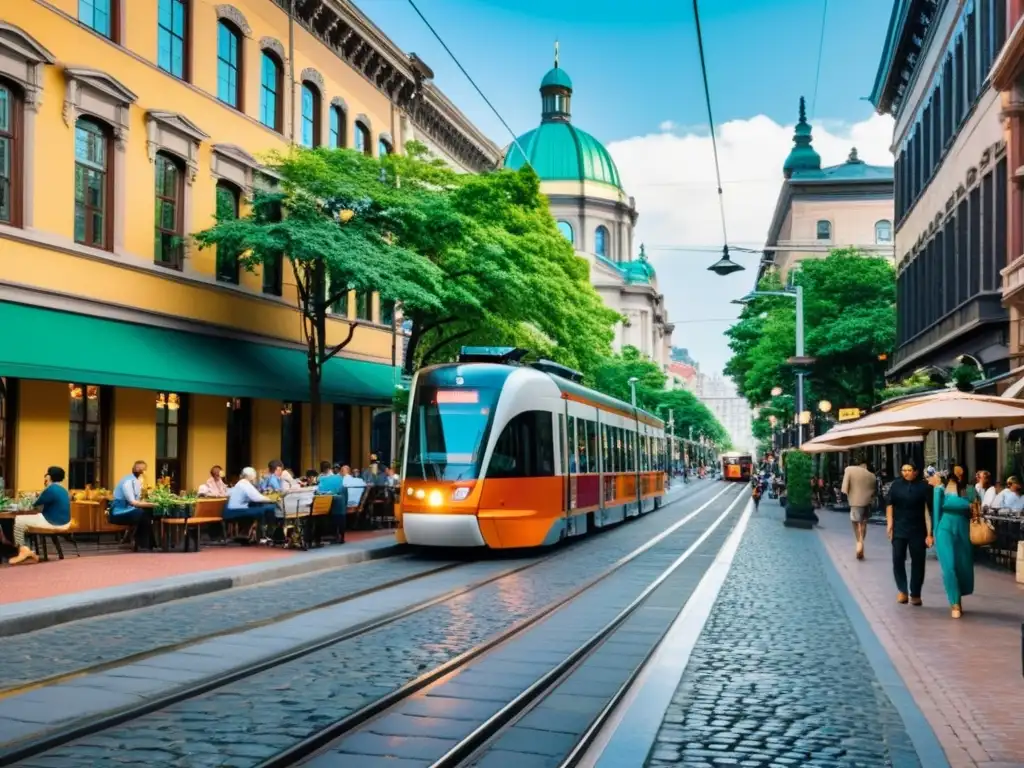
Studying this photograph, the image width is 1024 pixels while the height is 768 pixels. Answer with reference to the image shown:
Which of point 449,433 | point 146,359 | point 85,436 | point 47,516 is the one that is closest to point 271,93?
point 146,359

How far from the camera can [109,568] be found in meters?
16.2

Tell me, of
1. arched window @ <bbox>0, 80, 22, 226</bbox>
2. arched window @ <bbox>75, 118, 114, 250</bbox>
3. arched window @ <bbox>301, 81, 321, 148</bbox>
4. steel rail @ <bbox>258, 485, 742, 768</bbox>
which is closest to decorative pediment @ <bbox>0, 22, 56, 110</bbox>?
arched window @ <bbox>0, 80, 22, 226</bbox>

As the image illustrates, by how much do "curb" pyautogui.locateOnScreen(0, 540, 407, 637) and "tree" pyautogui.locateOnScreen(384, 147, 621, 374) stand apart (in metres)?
9.71

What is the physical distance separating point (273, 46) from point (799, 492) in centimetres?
1766

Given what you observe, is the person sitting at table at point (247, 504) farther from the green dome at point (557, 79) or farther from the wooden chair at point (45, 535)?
the green dome at point (557, 79)

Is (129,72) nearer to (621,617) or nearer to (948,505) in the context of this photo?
(621,617)

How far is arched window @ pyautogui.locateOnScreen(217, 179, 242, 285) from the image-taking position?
87.1 ft

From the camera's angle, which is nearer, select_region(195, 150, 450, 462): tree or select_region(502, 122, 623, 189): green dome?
select_region(195, 150, 450, 462): tree

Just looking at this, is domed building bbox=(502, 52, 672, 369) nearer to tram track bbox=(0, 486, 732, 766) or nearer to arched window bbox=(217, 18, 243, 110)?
arched window bbox=(217, 18, 243, 110)

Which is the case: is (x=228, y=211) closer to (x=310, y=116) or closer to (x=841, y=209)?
(x=310, y=116)

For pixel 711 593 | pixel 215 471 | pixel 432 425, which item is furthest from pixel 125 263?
pixel 711 593

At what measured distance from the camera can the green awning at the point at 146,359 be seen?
748 inches

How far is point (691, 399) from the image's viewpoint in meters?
126

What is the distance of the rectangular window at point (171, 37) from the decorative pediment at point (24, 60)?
14.7 feet
